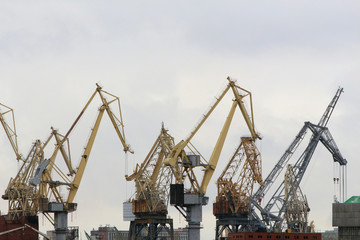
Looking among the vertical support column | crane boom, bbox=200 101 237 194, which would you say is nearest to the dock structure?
the vertical support column

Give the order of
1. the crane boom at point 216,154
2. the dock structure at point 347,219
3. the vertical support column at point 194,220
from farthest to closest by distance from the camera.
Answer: the crane boom at point 216,154
the vertical support column at point 194,220
the dock structure at point 347,219

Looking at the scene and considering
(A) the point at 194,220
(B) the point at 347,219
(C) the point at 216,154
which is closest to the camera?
(B) the point at 347,219

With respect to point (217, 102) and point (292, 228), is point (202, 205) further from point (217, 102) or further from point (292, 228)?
point (292, 228)

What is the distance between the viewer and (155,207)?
17162cm

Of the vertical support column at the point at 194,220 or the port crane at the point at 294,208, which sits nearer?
the vertical support column at the point at 194,220

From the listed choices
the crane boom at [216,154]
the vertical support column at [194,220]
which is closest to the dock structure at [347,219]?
the vertical support column at [194,220]

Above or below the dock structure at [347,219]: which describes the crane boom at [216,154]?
above

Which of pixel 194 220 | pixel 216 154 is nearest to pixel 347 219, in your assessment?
pixel 194 220

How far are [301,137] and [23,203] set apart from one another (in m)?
63.9

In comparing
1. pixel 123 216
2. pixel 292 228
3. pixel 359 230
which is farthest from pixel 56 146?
pixel 359 230

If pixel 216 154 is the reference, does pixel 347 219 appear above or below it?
below

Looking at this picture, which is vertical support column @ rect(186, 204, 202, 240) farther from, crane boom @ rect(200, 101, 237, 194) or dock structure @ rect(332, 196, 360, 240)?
dock structure @ rect(332, 196, 360, 240)

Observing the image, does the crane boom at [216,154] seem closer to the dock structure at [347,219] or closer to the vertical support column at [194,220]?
the vertical support column at [194,220]

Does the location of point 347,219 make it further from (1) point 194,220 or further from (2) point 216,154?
(2) point 216,154
